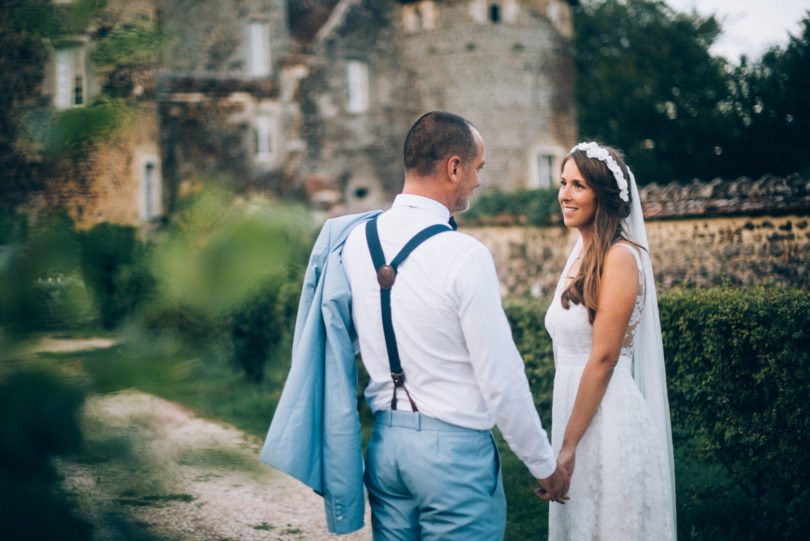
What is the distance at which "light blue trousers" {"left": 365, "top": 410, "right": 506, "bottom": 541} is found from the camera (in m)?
2.29

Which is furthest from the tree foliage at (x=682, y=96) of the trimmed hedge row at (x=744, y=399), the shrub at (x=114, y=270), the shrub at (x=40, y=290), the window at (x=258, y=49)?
the shrub at (x=40, y=290)

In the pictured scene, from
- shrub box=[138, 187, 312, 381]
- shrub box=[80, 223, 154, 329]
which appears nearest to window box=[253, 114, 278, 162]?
shrub box=[138, 187, 312, 381]

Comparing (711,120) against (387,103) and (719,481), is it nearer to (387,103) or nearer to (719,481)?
(387,103)

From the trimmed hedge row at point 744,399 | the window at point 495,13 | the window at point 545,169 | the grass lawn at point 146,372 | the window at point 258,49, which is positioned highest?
the window at point 495,13

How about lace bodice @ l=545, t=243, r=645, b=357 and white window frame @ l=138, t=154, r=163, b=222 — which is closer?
white window frame @ l=138, t=154, r=163, b=222

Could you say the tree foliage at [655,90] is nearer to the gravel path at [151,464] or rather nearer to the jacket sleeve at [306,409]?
the jacket sleeve at [306,409]

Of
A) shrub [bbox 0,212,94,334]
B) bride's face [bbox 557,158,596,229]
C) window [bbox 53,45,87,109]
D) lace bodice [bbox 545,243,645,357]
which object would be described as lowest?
lace bodice [bbox 545,243,645,357]

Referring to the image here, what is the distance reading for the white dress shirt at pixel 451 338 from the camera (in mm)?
2275

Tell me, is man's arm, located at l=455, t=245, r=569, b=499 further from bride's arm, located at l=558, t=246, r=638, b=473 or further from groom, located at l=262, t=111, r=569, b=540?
bride's arm, located at l=558, t=246, r=638, b=473

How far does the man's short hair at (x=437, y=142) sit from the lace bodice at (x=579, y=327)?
3.01 feet

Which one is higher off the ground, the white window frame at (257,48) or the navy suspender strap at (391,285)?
the white window frame at (257,48)

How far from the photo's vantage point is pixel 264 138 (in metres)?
21.2

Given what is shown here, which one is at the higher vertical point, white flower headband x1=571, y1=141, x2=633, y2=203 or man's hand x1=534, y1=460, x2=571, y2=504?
white flower headband x1=571, y1=141, x2=633, y2=203

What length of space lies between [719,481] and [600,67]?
2597 cm
